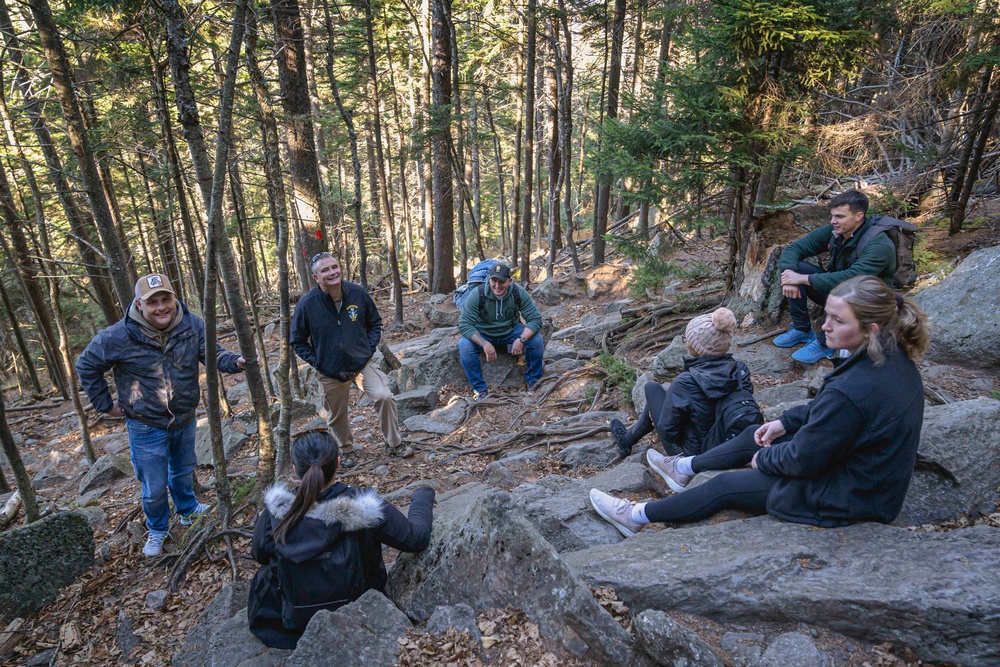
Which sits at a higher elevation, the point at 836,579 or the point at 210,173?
the point at 210,173

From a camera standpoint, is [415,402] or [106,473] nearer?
[106,473]

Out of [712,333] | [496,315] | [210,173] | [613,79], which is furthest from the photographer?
[613,79]

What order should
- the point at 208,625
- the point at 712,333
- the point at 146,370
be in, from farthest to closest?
the point at 146,370
the point at 712,333
the point at 208,625

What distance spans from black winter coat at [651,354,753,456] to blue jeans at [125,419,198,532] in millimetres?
4479

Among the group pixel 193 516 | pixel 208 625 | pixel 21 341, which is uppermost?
pixel 208 625

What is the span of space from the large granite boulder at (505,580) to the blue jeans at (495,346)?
4.33 m

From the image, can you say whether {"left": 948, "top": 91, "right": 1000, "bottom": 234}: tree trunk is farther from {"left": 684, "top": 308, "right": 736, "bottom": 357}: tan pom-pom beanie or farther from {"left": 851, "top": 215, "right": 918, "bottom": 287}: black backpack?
{"left": 684, "top": 308, "right": 736, "bottom": 357}: tan pom-pom beanie

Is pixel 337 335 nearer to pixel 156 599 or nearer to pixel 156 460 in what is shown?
pixel 156 460

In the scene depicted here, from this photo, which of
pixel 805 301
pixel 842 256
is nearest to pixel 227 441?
pixel 805 301

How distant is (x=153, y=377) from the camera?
14.8ft

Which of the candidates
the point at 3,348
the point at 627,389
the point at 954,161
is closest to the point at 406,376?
the point at 627,389

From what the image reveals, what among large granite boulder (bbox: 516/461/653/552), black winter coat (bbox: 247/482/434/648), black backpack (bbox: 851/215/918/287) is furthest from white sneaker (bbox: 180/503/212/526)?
black backpack (bbox: 851/215/918/287)

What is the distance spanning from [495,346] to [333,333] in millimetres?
2915

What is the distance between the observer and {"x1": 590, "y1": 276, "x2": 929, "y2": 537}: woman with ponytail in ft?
8.75
